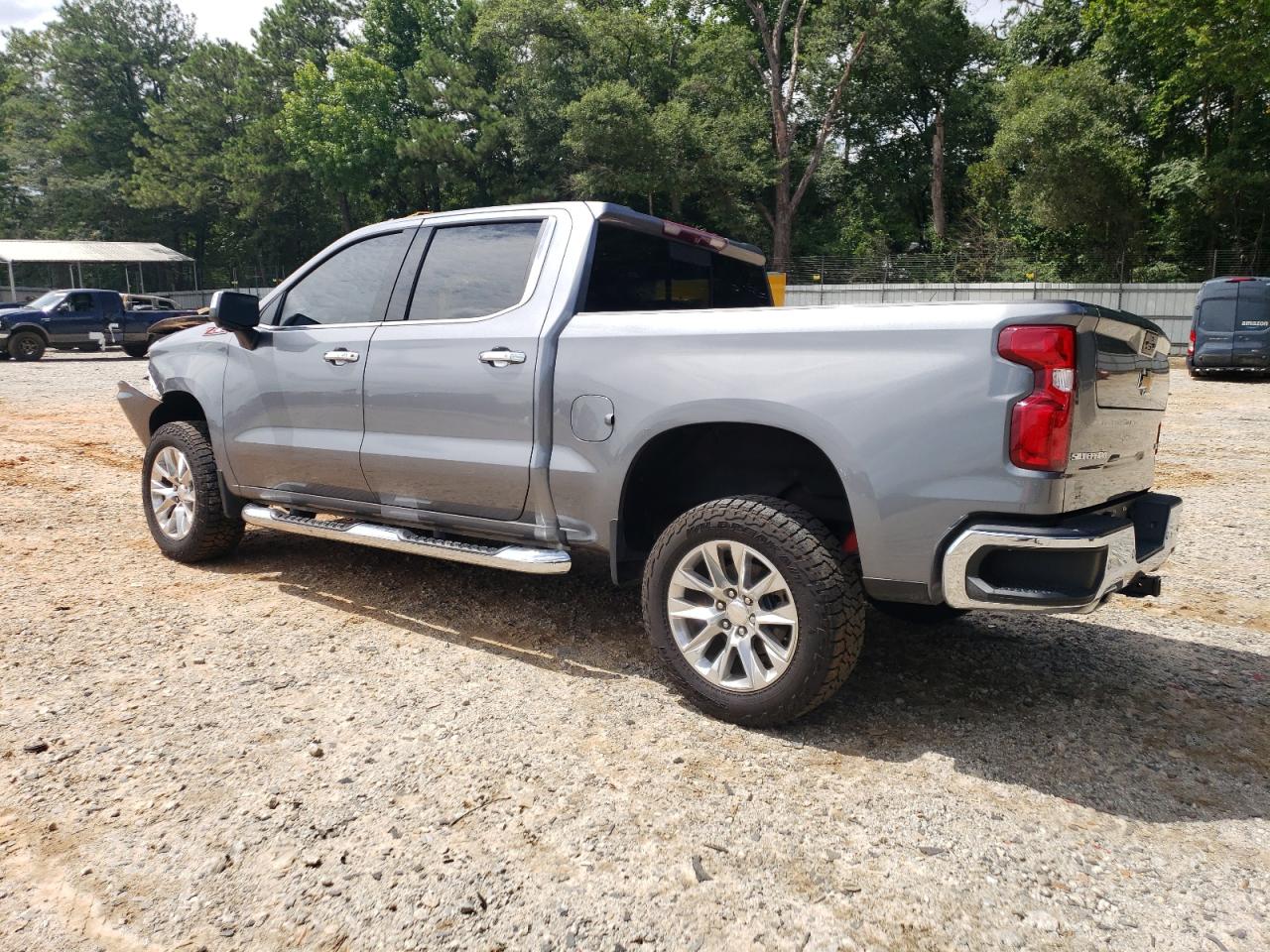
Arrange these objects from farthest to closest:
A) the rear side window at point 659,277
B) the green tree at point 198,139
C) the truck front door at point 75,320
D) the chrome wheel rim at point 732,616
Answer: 1. the green tree at point 198,139
2. the truck front door at point 75,320
3. the rear side window at point 659,277
4. the chrome wheel rim at point 732,616

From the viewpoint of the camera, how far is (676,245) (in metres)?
4.46

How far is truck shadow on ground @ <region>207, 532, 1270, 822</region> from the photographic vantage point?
299 centimetres

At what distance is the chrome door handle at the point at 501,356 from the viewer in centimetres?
381

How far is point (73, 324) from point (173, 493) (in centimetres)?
2025

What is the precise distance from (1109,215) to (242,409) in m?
28.9

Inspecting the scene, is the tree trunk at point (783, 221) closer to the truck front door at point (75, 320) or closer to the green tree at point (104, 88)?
the truck front door at point (75, 320)

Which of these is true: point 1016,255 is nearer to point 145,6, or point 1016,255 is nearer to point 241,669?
point 241,669

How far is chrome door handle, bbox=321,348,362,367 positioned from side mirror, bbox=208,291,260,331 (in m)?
0.57

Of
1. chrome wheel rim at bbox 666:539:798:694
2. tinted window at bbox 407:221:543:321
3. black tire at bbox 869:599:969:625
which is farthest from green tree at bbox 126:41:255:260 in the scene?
chrome wheel rim at bbox 666:539:798:694

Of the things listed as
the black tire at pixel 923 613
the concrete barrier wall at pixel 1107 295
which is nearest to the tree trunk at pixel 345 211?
the concrete barrier wall at pixel 1107 295

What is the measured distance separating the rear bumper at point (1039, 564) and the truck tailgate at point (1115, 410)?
0.13 m

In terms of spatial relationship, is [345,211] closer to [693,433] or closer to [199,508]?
[199,508]

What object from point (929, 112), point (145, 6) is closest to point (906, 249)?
point (929, 112)

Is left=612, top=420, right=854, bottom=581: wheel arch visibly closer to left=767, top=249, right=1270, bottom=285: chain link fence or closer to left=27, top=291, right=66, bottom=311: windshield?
left=27, top=291, right=66, bottom=311: windshield
